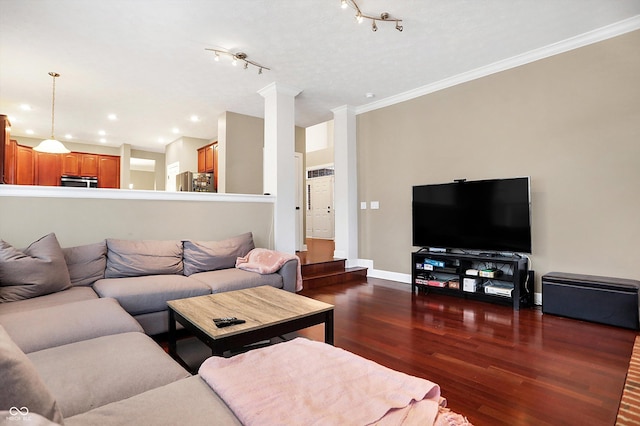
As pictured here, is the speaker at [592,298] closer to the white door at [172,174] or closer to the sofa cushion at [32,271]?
the sofa cushion at [32,271]

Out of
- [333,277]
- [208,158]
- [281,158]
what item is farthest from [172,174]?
[333,277]

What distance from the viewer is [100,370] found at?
129 cm

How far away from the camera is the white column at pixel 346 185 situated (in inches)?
215

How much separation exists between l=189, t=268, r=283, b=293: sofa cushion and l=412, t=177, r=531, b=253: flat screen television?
2158 millimetres

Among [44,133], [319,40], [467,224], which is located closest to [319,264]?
[467,224]

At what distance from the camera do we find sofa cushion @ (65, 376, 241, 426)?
927 mm

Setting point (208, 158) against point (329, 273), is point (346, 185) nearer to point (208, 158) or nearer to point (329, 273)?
point (329, 273)

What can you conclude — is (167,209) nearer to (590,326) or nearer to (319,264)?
(319,264)

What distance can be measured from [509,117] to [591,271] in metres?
1.89

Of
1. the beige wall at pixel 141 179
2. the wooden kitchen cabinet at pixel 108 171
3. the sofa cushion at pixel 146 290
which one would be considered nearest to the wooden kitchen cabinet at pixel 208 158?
the wooden kitchen cabinet at pixel 108 171

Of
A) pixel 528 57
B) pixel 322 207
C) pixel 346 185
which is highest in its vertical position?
pixel 528 57

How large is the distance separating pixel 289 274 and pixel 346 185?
2400mm

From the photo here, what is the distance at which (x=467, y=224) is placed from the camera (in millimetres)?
4020

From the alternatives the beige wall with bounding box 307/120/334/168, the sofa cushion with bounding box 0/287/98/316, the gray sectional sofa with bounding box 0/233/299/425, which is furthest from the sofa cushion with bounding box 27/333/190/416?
the beige wall with bounding box 307/120/334/168
